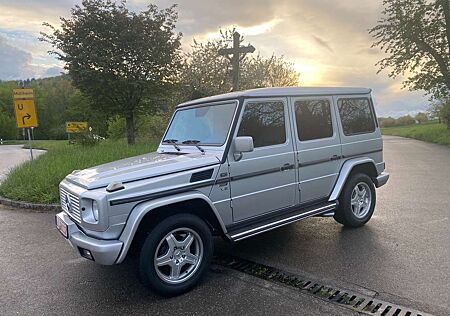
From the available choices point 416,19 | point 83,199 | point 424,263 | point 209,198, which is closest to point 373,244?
Result: point 424,263

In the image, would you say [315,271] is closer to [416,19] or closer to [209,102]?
[209,102]

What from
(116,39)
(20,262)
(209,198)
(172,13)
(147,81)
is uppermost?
(172,13)

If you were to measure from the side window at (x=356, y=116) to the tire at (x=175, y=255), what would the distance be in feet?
8.98

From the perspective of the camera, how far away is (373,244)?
4645 millimetres

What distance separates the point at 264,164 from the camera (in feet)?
13.6

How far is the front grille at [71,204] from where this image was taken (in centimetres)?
352

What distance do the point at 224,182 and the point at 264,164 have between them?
0.60 meters

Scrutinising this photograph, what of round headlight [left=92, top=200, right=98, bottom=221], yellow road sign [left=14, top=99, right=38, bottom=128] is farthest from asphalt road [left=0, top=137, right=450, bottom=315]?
yellow road sign [left=14, top=99, right=38, bottom=128]

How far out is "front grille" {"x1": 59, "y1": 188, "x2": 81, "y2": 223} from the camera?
352 centimetres

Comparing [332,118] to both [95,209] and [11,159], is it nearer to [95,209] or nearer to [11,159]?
[95,209]

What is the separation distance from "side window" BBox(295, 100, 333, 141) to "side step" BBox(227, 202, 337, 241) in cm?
93

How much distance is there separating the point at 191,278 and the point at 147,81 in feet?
41.9

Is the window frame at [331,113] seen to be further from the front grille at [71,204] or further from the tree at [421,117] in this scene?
the tree at [421,117]

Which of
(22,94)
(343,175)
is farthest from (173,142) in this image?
(22,94)
